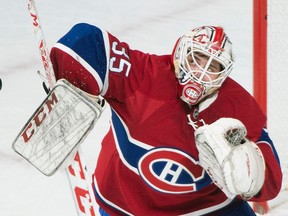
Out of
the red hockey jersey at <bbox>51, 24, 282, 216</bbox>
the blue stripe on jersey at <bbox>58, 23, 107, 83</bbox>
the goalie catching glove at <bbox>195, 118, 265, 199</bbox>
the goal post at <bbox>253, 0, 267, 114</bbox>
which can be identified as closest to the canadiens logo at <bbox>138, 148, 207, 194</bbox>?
the red hockey jersey at <bbox>51, 24, 282, 216</bbox>

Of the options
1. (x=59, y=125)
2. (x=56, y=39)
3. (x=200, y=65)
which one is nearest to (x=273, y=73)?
(x=56, y=39)

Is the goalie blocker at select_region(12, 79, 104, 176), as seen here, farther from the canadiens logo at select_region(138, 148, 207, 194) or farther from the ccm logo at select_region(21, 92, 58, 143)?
the canadiens logo at select_region(138, 148, 207, 194)

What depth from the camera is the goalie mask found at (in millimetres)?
2193

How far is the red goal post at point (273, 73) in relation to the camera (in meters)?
3.00

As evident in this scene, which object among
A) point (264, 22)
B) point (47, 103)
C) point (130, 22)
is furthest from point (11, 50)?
point (47, 103)

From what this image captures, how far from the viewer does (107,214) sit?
8.16 feet

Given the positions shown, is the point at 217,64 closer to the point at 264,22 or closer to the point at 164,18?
the point at 264,22

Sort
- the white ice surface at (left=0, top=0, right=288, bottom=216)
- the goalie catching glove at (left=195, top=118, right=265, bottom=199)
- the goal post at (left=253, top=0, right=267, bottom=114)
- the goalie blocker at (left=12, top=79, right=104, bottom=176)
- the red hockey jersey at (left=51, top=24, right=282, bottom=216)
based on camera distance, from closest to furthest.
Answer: the goalie blocker at (left=12, top=79, right=104, bottom=176) → the goalie catching glove at (left=195, top=118, right=265, bottom=199) → the red hockey jersey at (left=51, top=24, right=282, bottom=216) → the goal post at (left=253, top=0, right=267, bottom=114) → the white ice surface at (left=0, top=0, right=288, bottom=216)

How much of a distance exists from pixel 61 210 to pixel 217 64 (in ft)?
3.44

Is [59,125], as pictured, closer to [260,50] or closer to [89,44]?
[89,44]

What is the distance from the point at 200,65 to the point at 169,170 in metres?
0.27

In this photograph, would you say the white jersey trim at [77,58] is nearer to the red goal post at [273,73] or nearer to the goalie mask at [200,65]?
the goalie mask at [200,65]

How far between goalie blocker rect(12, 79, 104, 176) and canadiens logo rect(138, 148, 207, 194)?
1.60ft

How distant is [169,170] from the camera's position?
226 cm
